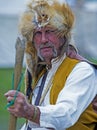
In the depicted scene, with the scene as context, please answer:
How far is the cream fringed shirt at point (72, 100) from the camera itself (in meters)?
4.35

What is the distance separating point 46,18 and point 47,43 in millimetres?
196

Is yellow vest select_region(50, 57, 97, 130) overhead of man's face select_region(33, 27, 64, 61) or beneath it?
beneath

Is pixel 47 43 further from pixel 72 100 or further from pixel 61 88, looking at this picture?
pixel 72 100

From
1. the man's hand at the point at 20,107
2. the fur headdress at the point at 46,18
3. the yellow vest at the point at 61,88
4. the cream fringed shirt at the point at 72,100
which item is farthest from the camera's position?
the fur headdress at the point at 46,18

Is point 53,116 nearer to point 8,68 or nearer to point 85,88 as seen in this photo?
point 85,88

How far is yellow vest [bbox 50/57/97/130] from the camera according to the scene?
4723mm

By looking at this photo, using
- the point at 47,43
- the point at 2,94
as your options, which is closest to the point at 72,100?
the point at 47,43

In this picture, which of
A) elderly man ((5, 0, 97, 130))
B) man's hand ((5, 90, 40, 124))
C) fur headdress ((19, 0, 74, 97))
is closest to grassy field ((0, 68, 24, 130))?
elderly man ((5, 0, 97, 130))

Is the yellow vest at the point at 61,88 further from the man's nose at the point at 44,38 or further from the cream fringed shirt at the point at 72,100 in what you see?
the man's nose at the point at 44,38

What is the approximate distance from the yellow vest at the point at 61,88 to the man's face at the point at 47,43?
107mm

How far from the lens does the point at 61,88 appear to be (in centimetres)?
470

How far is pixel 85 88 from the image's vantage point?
4566 mm

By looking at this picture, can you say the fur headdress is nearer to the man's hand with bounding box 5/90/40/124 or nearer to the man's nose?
the man's nose

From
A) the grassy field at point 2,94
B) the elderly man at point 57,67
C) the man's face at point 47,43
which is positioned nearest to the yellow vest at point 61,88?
the elderly man at point 57,67
